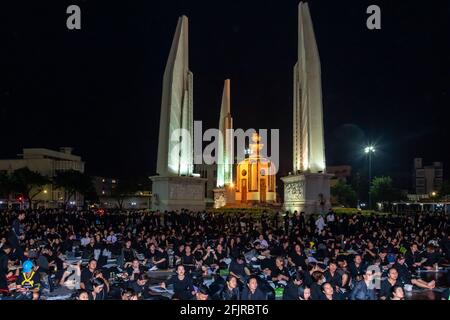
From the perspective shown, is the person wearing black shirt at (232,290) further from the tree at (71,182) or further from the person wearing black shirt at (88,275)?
the tree at (71,182)

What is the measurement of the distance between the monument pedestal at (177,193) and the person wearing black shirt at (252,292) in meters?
25.7

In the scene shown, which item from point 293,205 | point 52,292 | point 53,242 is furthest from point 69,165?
point 52,292

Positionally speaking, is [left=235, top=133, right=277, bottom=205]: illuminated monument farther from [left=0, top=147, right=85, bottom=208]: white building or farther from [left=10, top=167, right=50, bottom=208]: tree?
[left=0, top=147, right=85, bottom=208]: white building

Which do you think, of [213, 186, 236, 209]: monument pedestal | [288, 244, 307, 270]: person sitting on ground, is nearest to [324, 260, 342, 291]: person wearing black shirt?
[288, 244, 307, 270]: person sitting on ground

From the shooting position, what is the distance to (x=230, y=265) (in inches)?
466

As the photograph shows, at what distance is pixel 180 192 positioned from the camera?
3503cm

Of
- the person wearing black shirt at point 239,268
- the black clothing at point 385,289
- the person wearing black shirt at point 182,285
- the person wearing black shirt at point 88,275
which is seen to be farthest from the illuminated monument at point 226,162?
the black clothing at point 385,289

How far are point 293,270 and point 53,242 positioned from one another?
30.0ft

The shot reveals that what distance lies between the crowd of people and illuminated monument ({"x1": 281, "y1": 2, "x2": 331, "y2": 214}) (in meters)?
6.06

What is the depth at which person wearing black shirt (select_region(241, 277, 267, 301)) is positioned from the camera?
870 centimetres

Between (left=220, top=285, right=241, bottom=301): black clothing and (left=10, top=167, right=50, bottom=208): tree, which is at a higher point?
(left=10, top=167, right=50, bottom=208): tree

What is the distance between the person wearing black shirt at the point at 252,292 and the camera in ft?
28.5

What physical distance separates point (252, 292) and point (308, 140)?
25.2 metres

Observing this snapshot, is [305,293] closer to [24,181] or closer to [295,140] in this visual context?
[295,140]
